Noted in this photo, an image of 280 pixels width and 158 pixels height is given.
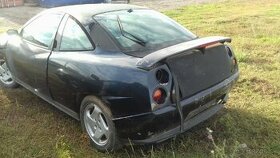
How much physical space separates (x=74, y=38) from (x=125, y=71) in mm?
1032

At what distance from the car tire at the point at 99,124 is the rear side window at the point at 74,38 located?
0.61 m

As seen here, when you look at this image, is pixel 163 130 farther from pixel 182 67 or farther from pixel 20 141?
pixel 20 141

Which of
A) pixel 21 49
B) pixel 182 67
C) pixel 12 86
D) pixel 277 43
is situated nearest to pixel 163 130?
pixel 182 67

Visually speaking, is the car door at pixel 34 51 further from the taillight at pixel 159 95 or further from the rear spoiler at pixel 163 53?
the taillight at pixel 159 95

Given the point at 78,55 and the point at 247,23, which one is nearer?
the point at 78,55

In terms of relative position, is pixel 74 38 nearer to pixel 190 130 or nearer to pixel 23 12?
pixel 190 130

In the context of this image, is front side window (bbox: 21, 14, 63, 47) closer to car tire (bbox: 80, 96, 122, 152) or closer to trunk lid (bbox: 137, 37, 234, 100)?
car tire (bbox: 80, 96, 122, 152)

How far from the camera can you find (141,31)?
442cm

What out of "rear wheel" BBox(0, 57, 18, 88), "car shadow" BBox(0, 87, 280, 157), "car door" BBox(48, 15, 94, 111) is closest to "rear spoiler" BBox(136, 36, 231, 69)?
"car door" BBox(48, 15, 94, 111)

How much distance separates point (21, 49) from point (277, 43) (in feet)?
17.8

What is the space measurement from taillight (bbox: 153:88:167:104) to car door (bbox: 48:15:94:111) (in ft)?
2.73

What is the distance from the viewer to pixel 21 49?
5309mm

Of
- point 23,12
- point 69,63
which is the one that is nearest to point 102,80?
point 69,63

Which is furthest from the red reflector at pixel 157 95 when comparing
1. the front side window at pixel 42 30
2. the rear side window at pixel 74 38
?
the front side window at pixel 42 30
